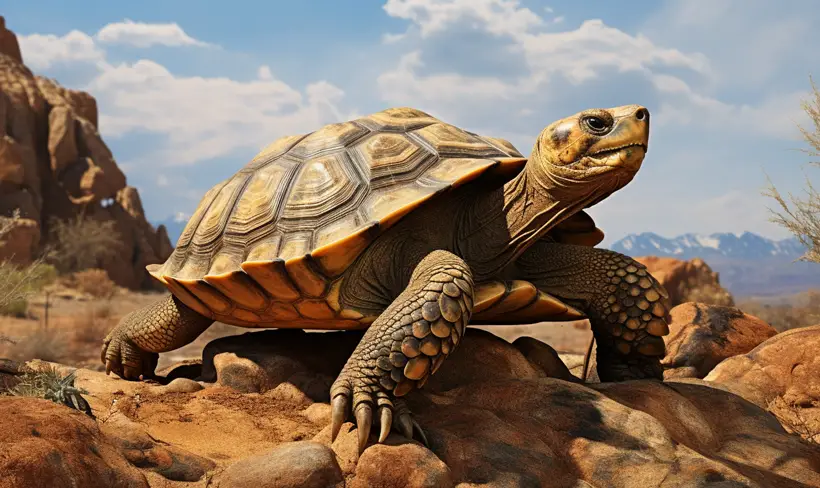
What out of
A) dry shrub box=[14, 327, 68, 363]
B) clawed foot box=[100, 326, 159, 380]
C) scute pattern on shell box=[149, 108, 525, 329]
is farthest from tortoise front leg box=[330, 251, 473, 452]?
dry shrub box=[14, 327, 68, 363]

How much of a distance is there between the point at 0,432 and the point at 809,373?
16.9ft

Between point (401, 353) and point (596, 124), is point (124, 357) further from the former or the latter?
point (596, 124)

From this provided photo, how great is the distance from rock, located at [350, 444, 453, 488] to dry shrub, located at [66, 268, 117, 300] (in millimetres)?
22352

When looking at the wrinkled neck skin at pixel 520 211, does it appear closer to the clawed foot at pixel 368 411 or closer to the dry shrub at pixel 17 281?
the clawed foot at pixel 368 411

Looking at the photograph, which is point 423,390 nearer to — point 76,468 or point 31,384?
point 76,468

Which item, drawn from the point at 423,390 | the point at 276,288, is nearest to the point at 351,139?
the point at 276,288

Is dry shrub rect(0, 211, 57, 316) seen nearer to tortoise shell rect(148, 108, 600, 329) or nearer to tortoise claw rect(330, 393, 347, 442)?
tortoise shell rect(148, 108, 600, 329)

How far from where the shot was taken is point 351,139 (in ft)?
14.8

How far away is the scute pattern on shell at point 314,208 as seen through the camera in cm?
394

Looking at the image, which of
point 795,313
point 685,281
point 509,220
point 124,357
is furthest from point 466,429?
point 685,281

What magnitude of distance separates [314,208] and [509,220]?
4.11ft

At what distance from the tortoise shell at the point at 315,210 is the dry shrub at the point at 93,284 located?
2019 centimetres

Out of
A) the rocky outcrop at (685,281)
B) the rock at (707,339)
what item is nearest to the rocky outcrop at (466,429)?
the rock at (707,339)

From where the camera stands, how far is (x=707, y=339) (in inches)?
232
